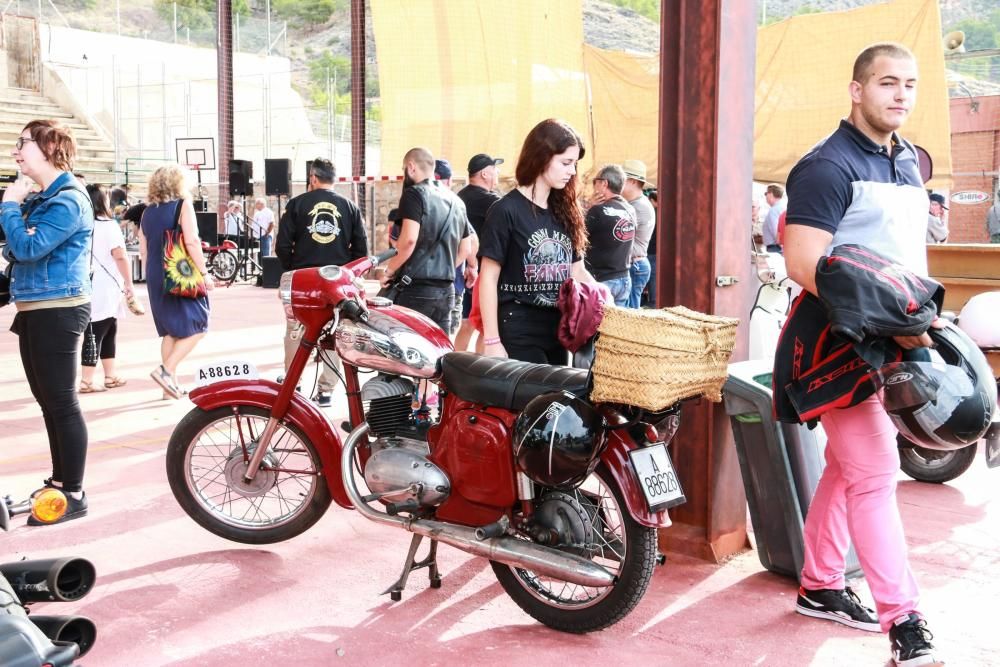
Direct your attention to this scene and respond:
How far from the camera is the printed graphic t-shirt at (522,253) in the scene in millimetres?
4508

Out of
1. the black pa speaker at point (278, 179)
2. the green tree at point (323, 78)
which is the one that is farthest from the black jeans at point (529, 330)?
the green tree at point (323, 78)

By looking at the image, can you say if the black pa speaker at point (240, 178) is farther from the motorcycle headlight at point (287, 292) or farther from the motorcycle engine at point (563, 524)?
the motorcycle engine at point (563, 524)

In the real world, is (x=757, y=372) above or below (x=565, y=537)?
above

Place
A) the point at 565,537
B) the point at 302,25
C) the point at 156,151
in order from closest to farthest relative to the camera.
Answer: the point at 565,537
the point at 156,151
the point at 302,25

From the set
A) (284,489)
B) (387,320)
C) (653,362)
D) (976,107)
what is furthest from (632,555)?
(976,107)

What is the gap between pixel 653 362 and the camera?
11.2 feet

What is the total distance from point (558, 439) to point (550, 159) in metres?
1.46

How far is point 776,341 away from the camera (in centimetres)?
553

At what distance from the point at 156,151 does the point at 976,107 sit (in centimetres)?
2551

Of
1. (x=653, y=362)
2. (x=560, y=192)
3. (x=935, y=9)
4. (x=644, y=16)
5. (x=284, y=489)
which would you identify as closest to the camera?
(x=653, y=362)

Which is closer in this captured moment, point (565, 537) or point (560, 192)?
point (565, 537)

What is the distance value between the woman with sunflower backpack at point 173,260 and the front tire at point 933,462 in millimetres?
Result: 5063

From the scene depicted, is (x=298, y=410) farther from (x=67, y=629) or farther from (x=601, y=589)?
(x=67, y=629)

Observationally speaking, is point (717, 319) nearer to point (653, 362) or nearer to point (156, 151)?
point (653, 362)
